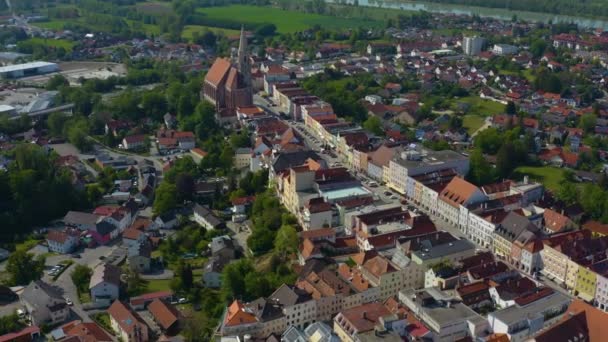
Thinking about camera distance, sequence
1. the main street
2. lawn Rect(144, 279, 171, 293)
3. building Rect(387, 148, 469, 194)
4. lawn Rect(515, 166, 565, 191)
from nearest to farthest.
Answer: lawn Rect(144, 279, 171, 293) < the main street < building Rect(387, 148, 469, 194) < lawn Rect(515, 166, 565, 191)

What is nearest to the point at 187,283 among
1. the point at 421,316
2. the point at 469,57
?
the point at 421,316

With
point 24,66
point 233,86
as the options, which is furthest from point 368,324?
point 24,66

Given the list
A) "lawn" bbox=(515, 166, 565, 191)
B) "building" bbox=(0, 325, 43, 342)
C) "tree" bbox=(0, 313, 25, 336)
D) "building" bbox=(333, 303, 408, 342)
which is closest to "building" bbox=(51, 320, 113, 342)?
"building" bbox=(0, 325, 43, 342)

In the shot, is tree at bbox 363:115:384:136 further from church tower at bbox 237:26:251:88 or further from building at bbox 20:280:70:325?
building at bbox 20:280:70:325

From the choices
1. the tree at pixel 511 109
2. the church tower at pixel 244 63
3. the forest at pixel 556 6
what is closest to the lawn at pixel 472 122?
Result: the tree at pixel 511 109

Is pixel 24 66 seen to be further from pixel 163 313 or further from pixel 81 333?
pixel 81 333

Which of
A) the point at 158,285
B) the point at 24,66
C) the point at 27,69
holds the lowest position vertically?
the point at 158,285

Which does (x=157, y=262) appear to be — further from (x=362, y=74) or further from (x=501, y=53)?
(x=501, y=53)
